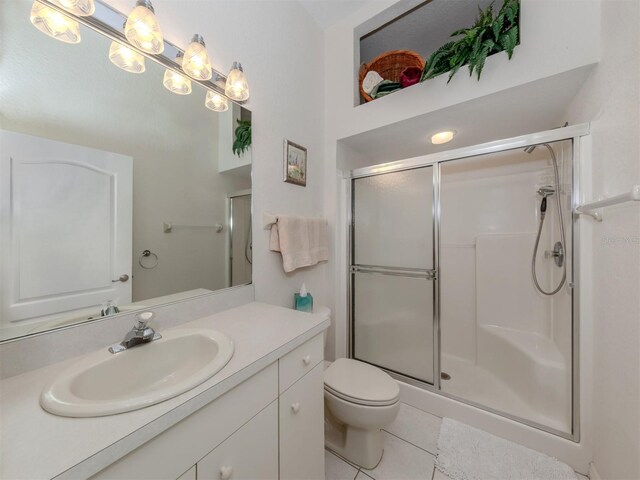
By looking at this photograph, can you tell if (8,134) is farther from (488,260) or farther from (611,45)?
(488,260)

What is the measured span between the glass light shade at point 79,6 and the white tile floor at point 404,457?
206 centimetres

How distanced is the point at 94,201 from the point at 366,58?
2.38m

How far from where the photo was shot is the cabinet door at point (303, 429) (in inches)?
31.0

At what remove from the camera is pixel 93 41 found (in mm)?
777

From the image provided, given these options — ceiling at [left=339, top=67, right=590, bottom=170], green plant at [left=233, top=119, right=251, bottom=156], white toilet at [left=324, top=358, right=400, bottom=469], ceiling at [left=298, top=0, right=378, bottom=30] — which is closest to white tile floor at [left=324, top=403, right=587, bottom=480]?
white toilet at [left=324, top=358, right=400, bottom=469]

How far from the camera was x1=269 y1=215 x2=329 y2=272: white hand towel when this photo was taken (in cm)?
138

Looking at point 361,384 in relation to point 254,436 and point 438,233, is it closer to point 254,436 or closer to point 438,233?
point 254,436

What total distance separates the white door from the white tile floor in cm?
128

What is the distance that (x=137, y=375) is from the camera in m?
0.73

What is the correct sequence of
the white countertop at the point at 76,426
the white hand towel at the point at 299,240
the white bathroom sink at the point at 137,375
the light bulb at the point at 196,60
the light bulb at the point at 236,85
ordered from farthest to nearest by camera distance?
the white hand towel at the point at 299,240 < the light bulb at the point at 236,85 < the light bulb at the point at 196,60 < the white bathroom sink at the point at 137,375 < the white countertop at the point at 76,426

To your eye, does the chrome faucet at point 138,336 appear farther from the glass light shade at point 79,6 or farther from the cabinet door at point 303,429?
the glass light shade at point 79,6

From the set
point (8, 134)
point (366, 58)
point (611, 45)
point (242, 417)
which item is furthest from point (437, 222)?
point (8, 134)

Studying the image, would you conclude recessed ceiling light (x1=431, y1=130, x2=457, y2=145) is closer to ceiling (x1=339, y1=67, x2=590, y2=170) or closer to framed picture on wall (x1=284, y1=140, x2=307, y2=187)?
ceiling (x1=339, y1=67, x2=590, y2=170)

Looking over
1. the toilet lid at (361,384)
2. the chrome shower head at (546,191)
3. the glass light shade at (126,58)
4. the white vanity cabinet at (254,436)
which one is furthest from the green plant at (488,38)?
the toilet lid at (361,384)
